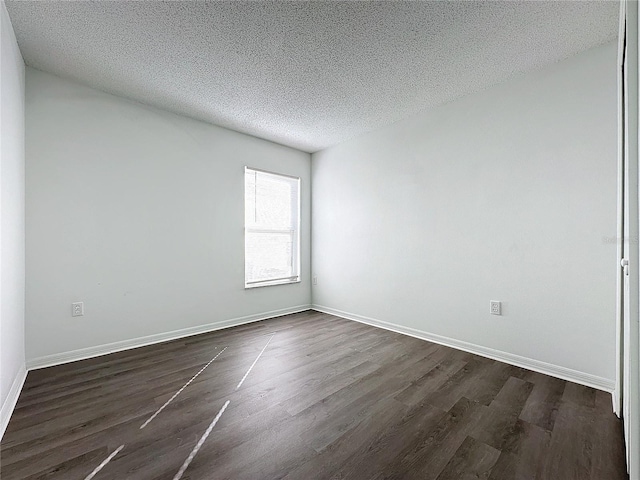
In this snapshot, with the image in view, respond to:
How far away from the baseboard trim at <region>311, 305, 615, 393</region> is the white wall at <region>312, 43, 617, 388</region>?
0.01 metres

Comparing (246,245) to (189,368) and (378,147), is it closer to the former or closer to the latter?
(189,368)

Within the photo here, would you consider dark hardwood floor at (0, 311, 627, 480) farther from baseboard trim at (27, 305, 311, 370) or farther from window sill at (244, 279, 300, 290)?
window sill at (244, 279, 300, 290)

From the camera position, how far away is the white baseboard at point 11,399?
168 centimetres

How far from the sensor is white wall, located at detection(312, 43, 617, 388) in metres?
2.25

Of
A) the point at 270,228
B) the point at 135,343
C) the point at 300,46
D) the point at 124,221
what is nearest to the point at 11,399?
the point at 135,343

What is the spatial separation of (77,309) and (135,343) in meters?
0.62

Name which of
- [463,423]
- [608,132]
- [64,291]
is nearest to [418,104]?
[608,132]

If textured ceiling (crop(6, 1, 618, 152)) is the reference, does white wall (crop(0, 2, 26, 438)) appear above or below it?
below

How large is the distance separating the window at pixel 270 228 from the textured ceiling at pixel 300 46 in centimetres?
129

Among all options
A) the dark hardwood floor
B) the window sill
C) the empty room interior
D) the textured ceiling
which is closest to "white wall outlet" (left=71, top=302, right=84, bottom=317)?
the empty room interior

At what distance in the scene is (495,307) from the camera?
2.76 meters

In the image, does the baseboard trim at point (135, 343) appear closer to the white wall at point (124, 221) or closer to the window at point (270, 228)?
the white wall at point (124, 221)

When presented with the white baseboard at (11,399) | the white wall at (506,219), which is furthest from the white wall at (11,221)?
the white wall at (506,219)

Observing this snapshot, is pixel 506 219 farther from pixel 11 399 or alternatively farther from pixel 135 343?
pixel 11 399
